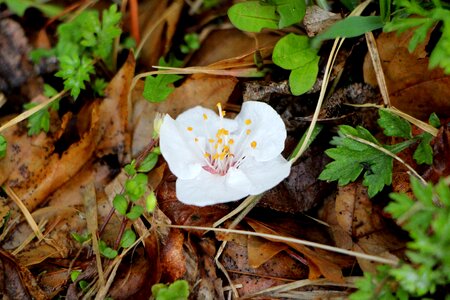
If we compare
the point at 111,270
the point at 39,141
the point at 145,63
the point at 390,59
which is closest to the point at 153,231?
the point at 111,270

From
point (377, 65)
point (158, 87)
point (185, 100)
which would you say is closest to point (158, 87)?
point (158, 87)

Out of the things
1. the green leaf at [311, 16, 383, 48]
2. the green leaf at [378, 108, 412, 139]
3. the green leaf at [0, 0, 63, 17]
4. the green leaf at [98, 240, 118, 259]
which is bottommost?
the green leaf at [98, 240, 118, 259]

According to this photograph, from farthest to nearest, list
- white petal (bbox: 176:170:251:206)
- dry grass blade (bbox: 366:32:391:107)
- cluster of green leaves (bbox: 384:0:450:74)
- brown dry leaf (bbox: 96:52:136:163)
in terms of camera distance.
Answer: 1. brown dry leaf (bbox: 96:52:136:163)
2. dry grass blade (bbox: 366:32:391:107)
3. white petal (bbox: 176:170:251:206)
4. cluster of green leaves (bbox: 384:0:450:74)

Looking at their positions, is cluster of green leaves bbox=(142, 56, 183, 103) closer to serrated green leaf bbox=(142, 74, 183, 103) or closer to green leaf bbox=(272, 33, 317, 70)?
serrated green leaf bbox=(142, 74, 183, 103)

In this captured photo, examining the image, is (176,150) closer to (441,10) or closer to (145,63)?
(145,63)

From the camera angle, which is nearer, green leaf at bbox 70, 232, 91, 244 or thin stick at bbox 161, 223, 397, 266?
thin stick at bbox 161, 223, 397, 266

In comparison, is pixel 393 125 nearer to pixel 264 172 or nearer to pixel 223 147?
pixel 264 172

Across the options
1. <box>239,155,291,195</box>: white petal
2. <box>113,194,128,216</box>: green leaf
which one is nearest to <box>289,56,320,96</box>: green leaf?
<box>239,155,291,195</box>: white petal

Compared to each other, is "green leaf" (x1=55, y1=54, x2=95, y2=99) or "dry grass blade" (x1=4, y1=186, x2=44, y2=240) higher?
"green leaf" (x1=55, y1=54, x2=95, y2=99)
